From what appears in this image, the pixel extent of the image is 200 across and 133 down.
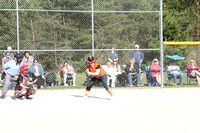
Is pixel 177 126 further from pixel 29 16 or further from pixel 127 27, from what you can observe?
pixel 29 16

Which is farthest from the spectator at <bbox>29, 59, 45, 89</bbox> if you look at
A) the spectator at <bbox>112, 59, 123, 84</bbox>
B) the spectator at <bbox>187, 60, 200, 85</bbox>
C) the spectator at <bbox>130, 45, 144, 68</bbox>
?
the spectator at <bbox>187, 60, 200, 85</bbox>

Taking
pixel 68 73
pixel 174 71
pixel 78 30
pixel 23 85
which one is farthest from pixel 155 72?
pixel 78 30

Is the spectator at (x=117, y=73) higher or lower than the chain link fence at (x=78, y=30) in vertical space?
lower

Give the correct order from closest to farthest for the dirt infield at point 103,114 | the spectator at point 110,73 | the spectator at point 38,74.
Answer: the dirt infield at point 103,114, the spectator at point 38,74, the spectator at point 110,73

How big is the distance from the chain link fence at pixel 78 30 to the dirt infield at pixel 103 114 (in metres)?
6.09

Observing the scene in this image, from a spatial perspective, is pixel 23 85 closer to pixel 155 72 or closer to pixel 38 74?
pixel 38 74

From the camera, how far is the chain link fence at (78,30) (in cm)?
1883

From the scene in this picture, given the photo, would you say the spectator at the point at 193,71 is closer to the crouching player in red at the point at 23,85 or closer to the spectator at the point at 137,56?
the spectator at the point at 137,56

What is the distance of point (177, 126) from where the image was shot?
739 cm

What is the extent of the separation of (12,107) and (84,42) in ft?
44.8

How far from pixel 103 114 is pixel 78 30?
15331mm

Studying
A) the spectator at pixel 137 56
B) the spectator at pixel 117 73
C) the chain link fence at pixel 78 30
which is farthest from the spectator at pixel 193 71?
the spectator at pixel 117 73

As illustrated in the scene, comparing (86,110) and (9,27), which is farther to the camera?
(9,27)

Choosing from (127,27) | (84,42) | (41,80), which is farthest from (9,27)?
(41,80)
